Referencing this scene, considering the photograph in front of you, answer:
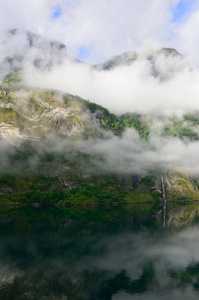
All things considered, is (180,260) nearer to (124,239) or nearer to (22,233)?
(124,239)

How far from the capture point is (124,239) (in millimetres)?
93062

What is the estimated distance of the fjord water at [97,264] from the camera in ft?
151

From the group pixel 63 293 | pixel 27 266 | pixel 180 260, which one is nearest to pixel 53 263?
pixel 27 266

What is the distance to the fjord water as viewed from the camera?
45875 mm

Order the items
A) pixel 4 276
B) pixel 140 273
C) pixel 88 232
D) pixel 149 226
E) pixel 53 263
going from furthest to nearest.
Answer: pixel 149 226 < pixel 88 232 < pixel 53 263 < pixel 140 273 < pixel 4 276

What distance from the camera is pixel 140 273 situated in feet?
185

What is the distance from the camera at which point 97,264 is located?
62.7 m

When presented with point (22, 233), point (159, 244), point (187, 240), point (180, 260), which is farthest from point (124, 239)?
point (22, 233)

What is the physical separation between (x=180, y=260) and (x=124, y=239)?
27.4 metres

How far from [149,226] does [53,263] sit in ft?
228

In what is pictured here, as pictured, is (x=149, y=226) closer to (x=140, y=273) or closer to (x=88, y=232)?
(x=88, y=232)

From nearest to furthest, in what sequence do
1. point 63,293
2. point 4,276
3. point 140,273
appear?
1. point 63,293
2. point 4,276
3. point 140,273

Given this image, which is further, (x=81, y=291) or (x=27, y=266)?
(x=27, y=266)

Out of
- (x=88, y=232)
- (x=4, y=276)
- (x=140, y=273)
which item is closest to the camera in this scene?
(x=4, y=276)
